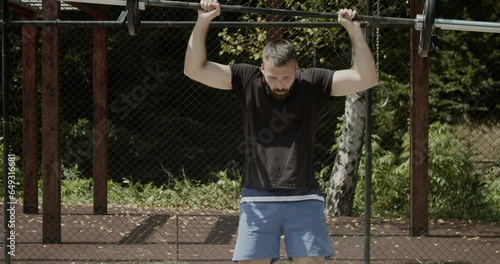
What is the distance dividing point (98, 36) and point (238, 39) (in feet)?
4.97

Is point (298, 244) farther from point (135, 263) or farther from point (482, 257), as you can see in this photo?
point (482, 257)

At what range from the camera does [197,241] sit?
6574mm

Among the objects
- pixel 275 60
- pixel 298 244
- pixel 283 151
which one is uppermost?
pixel 275 60

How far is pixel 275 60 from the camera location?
3.25m

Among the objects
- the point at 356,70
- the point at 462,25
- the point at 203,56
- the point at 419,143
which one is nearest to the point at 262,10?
the point at 203,56

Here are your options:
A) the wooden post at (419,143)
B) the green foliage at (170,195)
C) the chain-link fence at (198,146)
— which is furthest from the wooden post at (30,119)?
the wooden post at (419,143)

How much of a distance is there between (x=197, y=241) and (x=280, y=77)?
11.6 feet

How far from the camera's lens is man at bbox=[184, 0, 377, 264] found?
10.9 feet

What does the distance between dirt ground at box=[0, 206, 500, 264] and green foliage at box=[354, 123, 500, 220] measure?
2.50 feet

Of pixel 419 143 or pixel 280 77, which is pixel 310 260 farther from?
pixel 419 143

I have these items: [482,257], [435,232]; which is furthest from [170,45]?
[482,257]

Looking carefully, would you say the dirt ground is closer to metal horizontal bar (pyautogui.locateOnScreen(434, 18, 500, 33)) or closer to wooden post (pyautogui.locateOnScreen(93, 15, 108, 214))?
wooden post (pyautogui.locateOnScreen(93, 15, 108, 214))

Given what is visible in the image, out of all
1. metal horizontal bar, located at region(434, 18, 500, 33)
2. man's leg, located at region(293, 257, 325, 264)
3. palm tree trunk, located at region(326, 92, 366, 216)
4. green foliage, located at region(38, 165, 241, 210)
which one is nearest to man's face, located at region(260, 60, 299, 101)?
man's leg, located at region(293, 257, 325, 264)

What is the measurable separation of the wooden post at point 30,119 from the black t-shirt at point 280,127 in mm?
4763
